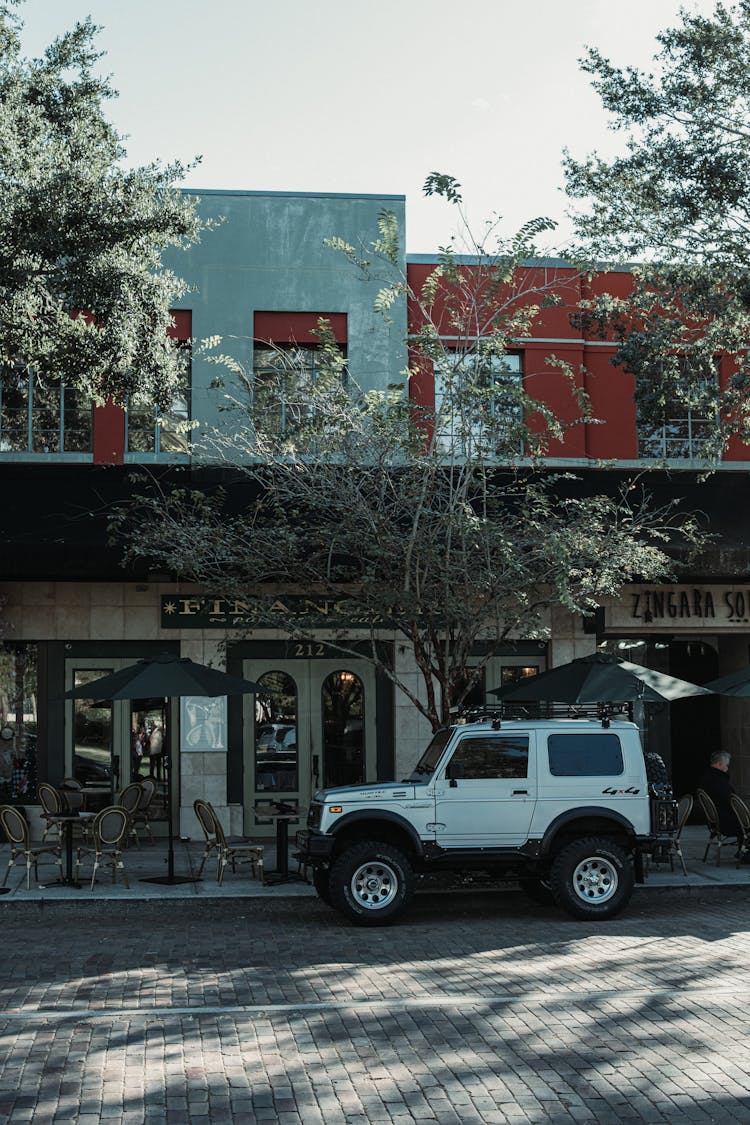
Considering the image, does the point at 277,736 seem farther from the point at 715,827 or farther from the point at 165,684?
the point at 715,827

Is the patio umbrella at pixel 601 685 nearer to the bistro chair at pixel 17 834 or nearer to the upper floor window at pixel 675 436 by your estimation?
the upper floor window at pixel 675 436

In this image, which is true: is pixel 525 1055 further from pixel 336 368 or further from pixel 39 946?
pixel 336 368

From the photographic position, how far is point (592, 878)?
12516 millimetres

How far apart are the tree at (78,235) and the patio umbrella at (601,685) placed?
702cm

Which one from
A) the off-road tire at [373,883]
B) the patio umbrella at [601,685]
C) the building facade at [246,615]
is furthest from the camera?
the building facade at [246,615]

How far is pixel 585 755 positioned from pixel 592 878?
1.27 meters

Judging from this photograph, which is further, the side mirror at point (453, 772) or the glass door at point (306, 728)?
the glass door at point (306, 728)

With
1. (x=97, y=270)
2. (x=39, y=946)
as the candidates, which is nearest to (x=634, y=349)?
(x=97, y=270)

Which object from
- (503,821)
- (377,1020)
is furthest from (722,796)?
(377,1020)

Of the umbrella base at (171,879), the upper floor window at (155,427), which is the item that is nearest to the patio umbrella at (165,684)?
the umbrella base at (171,879)

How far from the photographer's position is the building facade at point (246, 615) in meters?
19.5

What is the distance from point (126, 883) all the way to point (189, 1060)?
25.0 ft

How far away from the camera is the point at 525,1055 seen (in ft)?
23.7

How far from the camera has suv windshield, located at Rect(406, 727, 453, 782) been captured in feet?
41.7
